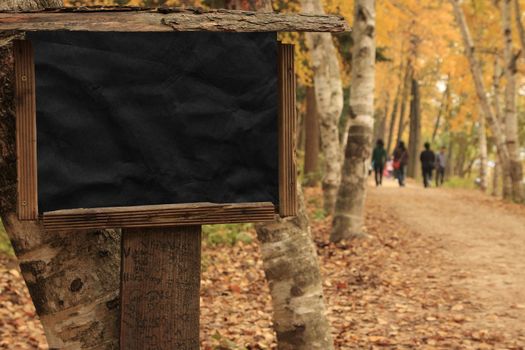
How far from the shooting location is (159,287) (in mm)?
2574

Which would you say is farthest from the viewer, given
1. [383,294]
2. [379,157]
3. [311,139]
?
[379,157]

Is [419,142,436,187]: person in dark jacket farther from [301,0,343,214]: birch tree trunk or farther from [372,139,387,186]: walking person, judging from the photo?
[301,0,343,214]: birch tree trunk

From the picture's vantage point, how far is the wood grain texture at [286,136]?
263 centimetres

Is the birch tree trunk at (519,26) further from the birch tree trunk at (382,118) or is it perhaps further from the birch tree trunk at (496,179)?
the birch tree trunk at (382,118)

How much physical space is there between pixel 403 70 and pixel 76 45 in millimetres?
33036

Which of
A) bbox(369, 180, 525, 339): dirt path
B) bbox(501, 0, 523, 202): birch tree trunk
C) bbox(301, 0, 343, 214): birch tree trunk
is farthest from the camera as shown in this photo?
bbox(501, 0, 523, 202): birch tree trunk

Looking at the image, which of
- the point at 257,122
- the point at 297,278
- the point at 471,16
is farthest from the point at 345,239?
the point at 471,16

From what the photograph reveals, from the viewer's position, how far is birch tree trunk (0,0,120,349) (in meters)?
2.57

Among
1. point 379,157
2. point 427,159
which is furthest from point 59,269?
point 427,159

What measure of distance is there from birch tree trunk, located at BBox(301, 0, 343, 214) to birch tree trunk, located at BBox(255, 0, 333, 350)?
31.2 feet

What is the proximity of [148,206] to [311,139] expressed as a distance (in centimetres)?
1883

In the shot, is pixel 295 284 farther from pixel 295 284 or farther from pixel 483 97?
pixel 483 97

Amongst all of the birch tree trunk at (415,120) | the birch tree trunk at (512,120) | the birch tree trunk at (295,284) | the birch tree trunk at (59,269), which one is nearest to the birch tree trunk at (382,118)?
the birch tree trunk at (415,120)

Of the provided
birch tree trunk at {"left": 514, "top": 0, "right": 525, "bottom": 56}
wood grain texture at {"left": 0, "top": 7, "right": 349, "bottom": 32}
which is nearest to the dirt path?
birch tree trunk at {"left": 514, "top": 0, "right": 525, "bottom": 56}
